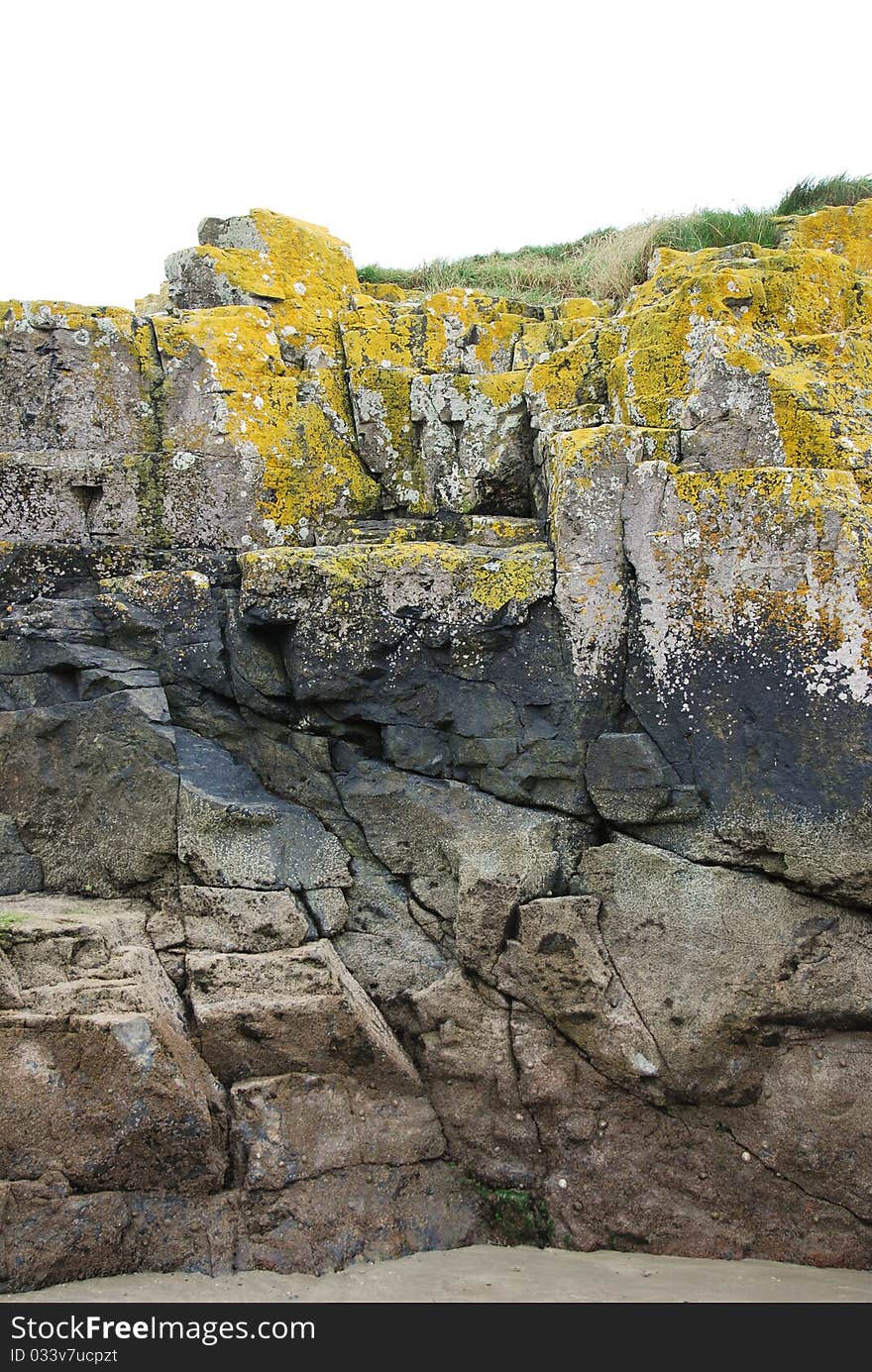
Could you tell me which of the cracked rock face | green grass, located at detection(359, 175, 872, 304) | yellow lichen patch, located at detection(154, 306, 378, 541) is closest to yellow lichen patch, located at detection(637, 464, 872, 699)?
the cracked rock face

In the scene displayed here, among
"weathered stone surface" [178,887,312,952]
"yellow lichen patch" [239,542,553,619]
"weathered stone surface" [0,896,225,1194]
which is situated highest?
"yellow lichen patch" [239,542,553,619]

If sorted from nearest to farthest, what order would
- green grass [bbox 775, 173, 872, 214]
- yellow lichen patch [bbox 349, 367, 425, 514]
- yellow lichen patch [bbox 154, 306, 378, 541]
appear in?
yellow lichen patch [bbox 154, 306, 378, 541], yellow lichen patch [bbox 349, 367, 425, 514], green grass [bbox 775, 173, 872, 214]

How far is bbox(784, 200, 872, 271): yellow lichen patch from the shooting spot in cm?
961

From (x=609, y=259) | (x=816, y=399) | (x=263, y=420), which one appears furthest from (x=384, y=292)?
(x=816, y=399)

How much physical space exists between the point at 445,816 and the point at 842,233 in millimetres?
6686

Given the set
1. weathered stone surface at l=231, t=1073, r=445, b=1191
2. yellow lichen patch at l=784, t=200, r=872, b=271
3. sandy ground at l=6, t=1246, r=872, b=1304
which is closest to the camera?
sandy ground at l=6, t=1246, r=872, b=1304

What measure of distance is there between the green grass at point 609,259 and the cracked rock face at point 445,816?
350 centimetres

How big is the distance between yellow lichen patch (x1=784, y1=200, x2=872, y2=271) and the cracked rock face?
2.32m

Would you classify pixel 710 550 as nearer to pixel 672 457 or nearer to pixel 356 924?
pixel 672 457

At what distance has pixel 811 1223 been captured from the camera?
244 inches

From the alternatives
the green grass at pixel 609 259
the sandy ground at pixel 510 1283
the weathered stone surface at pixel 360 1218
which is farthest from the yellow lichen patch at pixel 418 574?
the green grass at pixel 609 259

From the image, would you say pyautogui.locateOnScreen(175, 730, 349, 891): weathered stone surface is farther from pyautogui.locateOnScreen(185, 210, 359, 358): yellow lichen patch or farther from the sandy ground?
pyautogui.locateOnScreen(185, 210, 359, 358): yellow lichen patch

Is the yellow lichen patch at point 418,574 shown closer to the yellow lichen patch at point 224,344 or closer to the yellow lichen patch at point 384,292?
the yellow lichen patch at point 224,344

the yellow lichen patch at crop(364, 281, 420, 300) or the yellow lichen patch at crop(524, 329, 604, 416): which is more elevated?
the yellow lichen patch at crop(364, 281, 420, 300)
